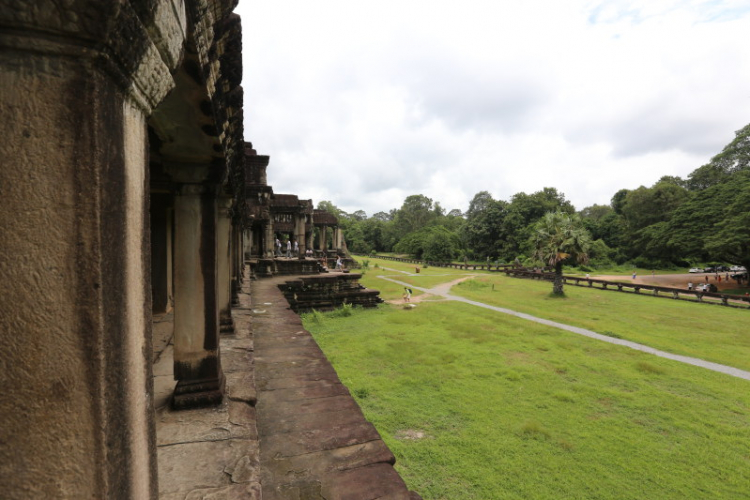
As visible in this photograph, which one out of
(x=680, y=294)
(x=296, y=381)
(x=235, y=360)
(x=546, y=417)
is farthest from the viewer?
(x=680, y=294)

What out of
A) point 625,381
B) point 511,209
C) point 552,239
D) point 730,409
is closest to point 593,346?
point 625,381

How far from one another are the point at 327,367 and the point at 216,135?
3.26 metres

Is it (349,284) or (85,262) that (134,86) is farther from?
(349,284)

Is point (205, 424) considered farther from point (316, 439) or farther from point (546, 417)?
point (546, 417)

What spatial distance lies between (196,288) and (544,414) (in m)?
5.47

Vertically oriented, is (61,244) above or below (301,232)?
below

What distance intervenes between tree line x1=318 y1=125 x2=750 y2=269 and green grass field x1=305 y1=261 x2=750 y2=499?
39.9 ft

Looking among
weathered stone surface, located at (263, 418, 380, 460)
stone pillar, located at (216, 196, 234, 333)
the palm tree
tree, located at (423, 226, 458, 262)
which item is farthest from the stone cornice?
tree, located at (423, 226, 458, 262)

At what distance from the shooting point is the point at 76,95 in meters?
0.82

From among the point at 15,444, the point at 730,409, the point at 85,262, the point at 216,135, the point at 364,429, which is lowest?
the point at 730,409

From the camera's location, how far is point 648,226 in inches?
1265

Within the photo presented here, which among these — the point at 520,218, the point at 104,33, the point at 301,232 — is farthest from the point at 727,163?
the point at 104,33

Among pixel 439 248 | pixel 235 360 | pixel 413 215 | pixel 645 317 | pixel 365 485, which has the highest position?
pixel 413 215

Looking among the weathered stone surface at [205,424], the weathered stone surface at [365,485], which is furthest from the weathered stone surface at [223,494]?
the weathered stone surface at [365,485]
